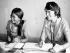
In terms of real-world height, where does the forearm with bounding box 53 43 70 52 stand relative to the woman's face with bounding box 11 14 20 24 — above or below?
below

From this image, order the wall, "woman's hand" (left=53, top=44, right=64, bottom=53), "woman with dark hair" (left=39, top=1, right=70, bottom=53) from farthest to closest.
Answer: the wall < "woman with dark hair" (left=39, top=1, right=70, bottom=53) < "woman's hand" (left=53, top=44, right=64, bottom=53)

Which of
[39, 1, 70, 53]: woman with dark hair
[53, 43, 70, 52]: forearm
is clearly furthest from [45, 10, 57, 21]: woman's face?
[53, 43, 70, 52]: forearm

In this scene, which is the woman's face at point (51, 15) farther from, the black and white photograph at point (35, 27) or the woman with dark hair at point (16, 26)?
the woman with dark hair at point (16, 26)

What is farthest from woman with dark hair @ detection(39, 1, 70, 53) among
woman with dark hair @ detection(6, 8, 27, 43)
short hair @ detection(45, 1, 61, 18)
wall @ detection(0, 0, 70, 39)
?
wall @ detection(0, 0, 70, 39)

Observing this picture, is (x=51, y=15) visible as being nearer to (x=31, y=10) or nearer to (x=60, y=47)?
(x=60, y=47)

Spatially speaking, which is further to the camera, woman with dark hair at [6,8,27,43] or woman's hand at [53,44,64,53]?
woman with dark hair at [6,8,27,43]

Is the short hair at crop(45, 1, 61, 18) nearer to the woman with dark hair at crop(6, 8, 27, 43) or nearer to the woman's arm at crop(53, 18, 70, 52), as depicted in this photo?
the woman's arm at crop(53, 18, 70, 52)

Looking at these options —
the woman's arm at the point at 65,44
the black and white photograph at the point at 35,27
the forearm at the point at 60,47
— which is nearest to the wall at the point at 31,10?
the black and white photograph at the point at 35,27

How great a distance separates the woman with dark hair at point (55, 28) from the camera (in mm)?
1314

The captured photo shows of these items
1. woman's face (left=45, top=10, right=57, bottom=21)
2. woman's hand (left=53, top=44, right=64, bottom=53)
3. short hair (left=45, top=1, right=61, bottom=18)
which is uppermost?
short hair (left=45, top=1, right=61, bottom=18)

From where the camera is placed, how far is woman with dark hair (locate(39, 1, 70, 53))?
4.31 feet

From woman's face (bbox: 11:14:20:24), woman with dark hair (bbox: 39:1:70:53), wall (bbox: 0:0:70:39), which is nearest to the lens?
woman with dark hair (bbox: 39:1:70:53)

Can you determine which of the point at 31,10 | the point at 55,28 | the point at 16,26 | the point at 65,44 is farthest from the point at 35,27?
the point at 65,44

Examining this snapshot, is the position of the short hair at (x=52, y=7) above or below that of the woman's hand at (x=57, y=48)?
above
